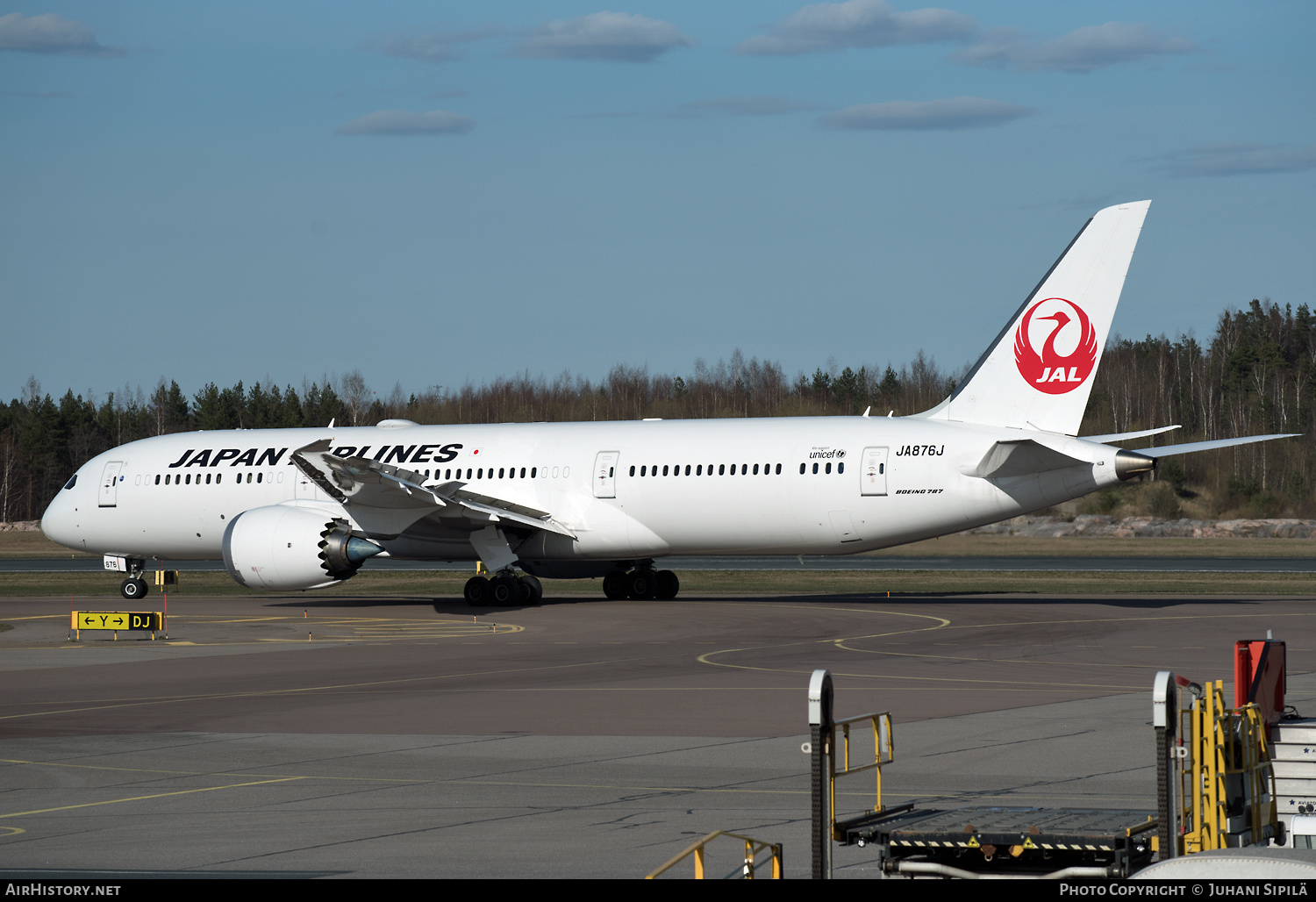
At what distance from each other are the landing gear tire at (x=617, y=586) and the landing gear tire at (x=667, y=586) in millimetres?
940

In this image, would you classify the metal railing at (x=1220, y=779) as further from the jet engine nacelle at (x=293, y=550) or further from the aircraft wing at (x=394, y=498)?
the jet engine nacelle at (x=293, y=550)

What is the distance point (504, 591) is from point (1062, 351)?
13883 mm

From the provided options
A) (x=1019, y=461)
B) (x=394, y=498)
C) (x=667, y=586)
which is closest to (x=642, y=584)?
(x=667, y=586)

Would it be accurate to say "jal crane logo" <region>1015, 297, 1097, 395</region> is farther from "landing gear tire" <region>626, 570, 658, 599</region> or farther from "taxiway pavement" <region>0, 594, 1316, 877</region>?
"landing gear tire" <region>626, 570, 658, 599</region>

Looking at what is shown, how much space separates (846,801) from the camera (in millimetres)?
12133

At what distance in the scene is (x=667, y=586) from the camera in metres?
37.2

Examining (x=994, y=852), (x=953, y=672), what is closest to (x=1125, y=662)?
(x=953, y=672)

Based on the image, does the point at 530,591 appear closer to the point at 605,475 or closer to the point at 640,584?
the point at 640,584

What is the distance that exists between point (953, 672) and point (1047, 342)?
40.5 feet

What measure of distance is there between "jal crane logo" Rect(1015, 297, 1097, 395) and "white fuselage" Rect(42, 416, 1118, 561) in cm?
127

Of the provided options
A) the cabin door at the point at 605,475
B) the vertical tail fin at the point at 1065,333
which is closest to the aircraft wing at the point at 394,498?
the cabin door at the point at 605,475

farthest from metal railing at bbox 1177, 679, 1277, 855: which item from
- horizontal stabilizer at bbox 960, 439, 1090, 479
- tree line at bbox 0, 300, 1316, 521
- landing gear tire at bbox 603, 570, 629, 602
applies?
tree line at bbox 0, 300, 1316, 521

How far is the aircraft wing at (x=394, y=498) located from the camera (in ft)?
108
